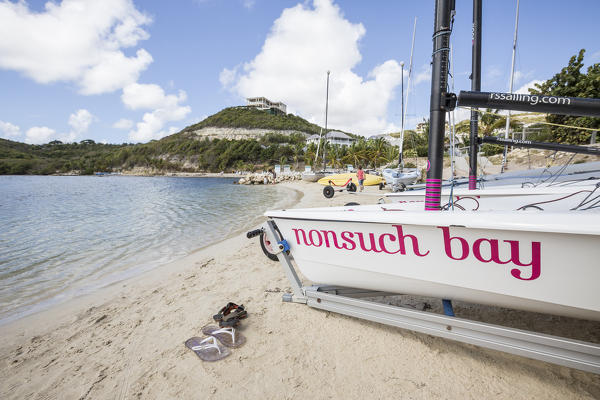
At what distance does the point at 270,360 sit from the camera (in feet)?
7.89

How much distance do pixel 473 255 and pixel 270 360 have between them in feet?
6.69

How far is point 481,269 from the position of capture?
1.98 m

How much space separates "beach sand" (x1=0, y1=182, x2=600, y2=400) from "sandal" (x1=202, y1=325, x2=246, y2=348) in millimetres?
94

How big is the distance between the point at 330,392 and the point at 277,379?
47 centimetres

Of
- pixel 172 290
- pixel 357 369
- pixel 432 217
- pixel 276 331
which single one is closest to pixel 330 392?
pixel 357 369

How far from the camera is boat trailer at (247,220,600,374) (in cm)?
176

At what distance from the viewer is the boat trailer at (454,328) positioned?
5.77ft

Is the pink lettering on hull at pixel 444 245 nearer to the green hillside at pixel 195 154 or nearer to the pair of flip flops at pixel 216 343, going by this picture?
the pair of flip flops at pixel 216 343

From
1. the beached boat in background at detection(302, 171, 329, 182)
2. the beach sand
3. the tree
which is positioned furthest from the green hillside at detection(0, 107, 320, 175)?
the beach sand

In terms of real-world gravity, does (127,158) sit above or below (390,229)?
above

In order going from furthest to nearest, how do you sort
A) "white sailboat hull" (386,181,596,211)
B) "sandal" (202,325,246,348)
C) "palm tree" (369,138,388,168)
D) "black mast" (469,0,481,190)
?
1. "palm tree" (369,138,388,168)
2. "black mast" (469,0,481,190)
3. "white sailboat hull" (386,181,596,211)
4. "sandal" (202,325,246,348)

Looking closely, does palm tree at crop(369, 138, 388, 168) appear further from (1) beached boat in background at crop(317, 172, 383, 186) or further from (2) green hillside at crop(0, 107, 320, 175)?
(1) beached boat in background at crop(317, 172, 383, 186)

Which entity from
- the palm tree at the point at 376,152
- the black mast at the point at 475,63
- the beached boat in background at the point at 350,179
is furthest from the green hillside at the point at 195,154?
the black mast at the point at 475,63

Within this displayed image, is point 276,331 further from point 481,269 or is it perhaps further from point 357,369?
point 481,269
